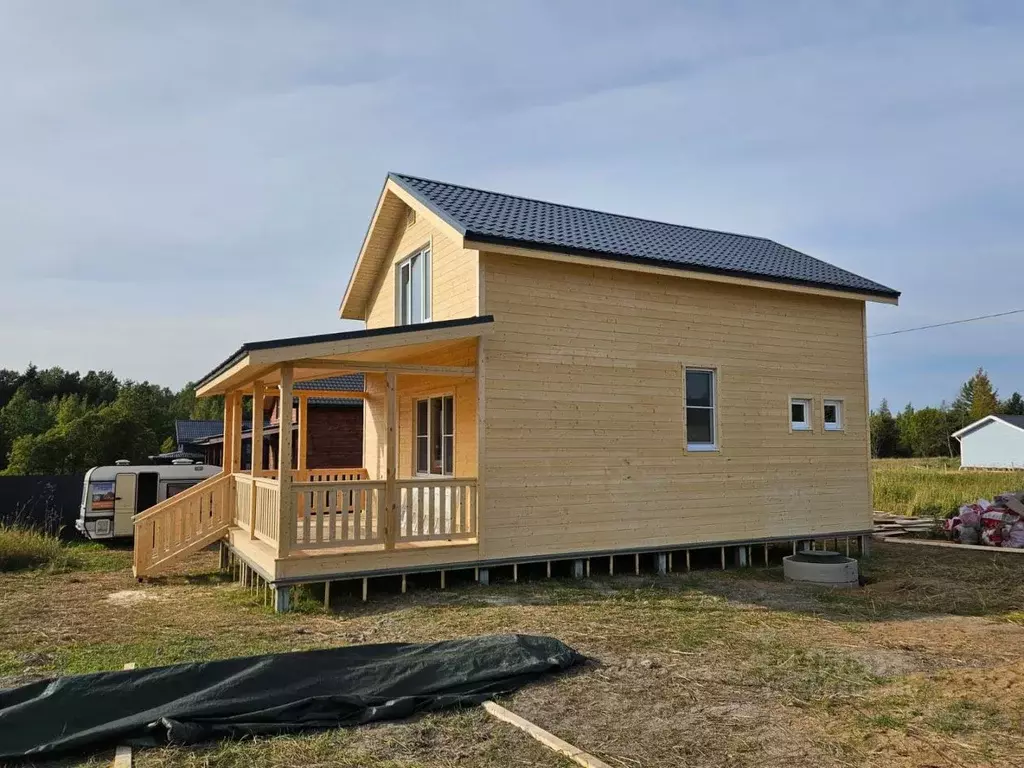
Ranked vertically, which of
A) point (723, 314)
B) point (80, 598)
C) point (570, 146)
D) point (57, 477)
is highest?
point (570, 146)

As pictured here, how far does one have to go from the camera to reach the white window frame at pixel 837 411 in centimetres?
1327

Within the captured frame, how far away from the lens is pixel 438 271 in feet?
39.0

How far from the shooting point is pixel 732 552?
12.6 meters

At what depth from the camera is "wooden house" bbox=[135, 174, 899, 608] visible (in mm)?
9648

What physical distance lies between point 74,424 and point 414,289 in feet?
83.5

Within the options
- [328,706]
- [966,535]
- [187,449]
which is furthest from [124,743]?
[187,449]

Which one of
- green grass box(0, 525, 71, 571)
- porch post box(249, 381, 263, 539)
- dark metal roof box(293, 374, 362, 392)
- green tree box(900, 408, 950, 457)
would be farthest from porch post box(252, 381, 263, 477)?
green tree box(900, 408, 950, 457)

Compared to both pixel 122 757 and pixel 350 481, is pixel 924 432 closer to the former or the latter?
pixel 350 481

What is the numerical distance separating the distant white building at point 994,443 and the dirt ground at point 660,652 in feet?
160

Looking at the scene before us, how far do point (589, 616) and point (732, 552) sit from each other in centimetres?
493

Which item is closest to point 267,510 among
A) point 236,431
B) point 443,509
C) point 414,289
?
point 443,509

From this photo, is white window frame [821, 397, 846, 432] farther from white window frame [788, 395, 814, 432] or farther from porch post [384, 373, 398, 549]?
porch post [384, 373, 398, 549]

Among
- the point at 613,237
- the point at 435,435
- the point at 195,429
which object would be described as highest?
the point at 613,237

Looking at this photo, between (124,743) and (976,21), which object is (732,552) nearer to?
(976,21)
